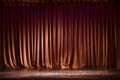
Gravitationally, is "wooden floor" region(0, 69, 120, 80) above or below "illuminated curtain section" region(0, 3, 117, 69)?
below

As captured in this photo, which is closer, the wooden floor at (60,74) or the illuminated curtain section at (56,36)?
the wooden floor at (60,74)

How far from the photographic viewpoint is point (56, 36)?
18.1ft

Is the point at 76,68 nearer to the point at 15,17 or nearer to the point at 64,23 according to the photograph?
the point at 64,23

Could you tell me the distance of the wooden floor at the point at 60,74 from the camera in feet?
15.2

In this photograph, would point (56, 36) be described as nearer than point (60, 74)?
No

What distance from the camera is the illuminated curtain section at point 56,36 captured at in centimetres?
544

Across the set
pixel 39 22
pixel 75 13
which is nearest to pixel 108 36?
pixel 75 13

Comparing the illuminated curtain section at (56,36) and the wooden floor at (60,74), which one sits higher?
the illuminated curtain section at (56,36)

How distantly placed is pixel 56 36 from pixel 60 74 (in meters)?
1.02

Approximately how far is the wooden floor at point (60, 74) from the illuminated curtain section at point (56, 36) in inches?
13.9

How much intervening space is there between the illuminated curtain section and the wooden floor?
353 millimetres

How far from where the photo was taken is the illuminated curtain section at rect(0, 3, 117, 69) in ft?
17.9

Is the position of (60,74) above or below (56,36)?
below

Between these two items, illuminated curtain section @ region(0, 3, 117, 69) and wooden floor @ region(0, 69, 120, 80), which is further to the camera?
illuminated curtain section @ region(0, 3, 117, 69)
